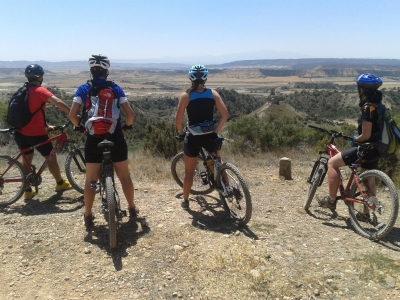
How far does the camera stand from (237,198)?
4477 millimetres

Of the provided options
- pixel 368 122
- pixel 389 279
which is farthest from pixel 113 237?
pixel 368 122

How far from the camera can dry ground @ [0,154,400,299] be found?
316cm

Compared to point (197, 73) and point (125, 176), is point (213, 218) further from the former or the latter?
point (197, 73)

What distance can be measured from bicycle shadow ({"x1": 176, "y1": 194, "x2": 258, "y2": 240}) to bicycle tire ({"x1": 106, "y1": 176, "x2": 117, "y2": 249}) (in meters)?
1.16

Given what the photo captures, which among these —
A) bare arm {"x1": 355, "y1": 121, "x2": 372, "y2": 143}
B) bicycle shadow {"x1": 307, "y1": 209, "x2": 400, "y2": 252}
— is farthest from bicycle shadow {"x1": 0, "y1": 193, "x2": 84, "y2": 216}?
bare arm {"x1": 355, "y1": 121, "x2": 372, "y2": 143}

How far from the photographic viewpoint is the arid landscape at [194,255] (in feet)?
10.4

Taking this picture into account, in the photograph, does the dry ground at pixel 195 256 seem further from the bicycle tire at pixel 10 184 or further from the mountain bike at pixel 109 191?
the mountain bike at pixel 109 191

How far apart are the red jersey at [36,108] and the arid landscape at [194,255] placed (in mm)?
1169

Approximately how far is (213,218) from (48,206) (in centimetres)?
263

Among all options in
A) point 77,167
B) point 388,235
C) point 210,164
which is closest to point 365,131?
point 388,235

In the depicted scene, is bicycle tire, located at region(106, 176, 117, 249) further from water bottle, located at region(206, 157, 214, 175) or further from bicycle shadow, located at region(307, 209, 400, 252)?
bicycle shadow, located at region(307, 209, 400, 252)

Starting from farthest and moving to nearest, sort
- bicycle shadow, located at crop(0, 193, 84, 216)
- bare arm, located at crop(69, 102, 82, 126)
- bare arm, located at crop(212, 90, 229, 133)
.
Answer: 1. bicycle shadow, located at crop(0, 193, 84, 216)
2. bare arm, located at crop(212, 90, 229, 133)
3. bare arm, located at crop(69, 102, 82, 126)

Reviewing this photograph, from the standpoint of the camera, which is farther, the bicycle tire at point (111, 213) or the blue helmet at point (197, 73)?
the blue helmet at point (197, 73)

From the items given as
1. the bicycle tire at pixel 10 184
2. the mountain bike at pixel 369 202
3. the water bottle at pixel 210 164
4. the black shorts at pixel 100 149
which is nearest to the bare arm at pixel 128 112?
the black shorts at pixel 100 149
